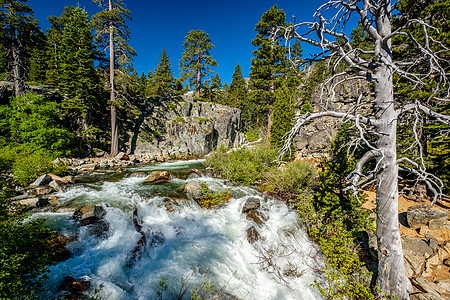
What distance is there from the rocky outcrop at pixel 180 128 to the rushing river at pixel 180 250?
52.7ft

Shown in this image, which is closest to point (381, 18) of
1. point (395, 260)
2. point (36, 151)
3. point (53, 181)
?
point (395, 260)

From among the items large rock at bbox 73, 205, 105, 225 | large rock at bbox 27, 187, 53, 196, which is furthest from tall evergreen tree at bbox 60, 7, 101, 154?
large rock at bbox 73, 205, 105, 225

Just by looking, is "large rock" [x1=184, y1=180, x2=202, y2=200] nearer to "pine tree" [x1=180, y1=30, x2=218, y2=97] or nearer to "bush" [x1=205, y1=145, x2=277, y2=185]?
"bush" [x1=205, y1=145, x2=277, y2=185]

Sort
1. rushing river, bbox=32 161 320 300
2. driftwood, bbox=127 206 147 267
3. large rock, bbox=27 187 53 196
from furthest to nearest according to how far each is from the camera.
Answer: large rock, bbox=27 187 53 196 → driftwood, bbox=127 206 147 267 → rushing river, bbox=32 161 320 300

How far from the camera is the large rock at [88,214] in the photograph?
5910 millimetres

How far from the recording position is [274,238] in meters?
6.17

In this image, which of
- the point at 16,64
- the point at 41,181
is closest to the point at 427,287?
the point at 41,181

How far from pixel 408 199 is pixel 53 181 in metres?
16.9

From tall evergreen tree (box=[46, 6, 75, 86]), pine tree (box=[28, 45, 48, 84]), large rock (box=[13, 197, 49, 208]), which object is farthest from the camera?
pine tree (box=[28, 45, 48, 84])

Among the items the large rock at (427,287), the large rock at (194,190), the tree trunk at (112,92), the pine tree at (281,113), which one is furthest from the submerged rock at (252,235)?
the tree trunk at (112,92)

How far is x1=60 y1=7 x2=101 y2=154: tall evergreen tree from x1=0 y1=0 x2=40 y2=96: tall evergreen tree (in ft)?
8.68

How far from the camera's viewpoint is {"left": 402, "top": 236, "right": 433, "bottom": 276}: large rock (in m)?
4.34

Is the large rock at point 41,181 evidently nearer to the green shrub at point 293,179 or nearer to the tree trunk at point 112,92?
the tree trunk at point 112,92

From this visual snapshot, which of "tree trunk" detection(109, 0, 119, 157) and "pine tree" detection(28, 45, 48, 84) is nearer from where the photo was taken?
"tree trunk" detection(109, 0, 119, 157)
